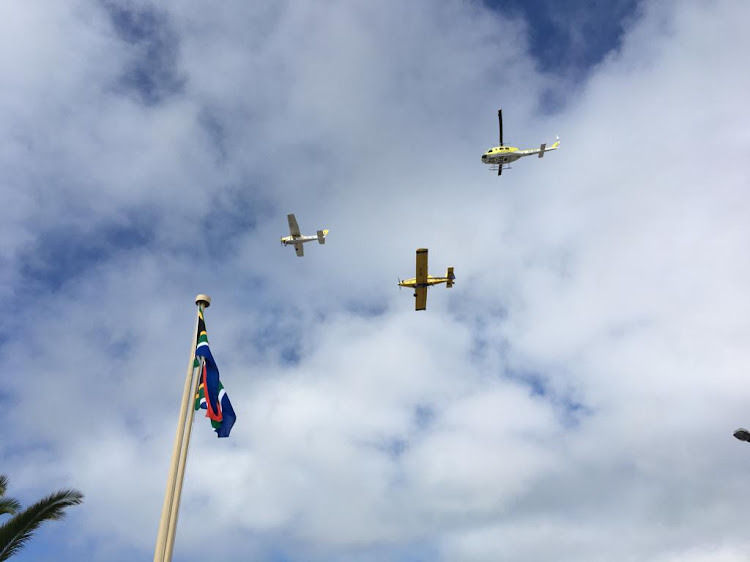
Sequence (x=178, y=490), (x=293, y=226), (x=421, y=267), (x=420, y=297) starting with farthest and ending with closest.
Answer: (x=293, y=226)
(x=420, y=297)
(x=421, y=267)
(x=178, y=490)

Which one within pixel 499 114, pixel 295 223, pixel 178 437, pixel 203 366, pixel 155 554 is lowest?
pixel 155 554

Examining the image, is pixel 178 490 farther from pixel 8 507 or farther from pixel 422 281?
pixel 422 281

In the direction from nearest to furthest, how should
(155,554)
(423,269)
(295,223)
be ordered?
(155,554) < (423,269) < (295,223)

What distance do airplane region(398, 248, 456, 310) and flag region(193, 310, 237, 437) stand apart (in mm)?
33774

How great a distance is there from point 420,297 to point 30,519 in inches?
1657

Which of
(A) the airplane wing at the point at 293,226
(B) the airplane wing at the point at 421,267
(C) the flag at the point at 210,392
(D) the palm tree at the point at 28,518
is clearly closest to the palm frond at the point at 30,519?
(D) the palm tree at the point at 28,518

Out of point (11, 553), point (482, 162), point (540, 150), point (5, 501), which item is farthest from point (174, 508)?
point (540, 150)

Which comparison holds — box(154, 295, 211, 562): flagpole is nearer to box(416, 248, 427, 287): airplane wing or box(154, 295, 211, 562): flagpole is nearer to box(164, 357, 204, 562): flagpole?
box(164, 357, 204, 562): flagpole

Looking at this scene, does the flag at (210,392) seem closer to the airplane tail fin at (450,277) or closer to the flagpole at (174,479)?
the flagpole at (174,479)

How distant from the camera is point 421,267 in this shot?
183ft

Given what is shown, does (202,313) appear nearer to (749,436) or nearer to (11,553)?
(11,553)

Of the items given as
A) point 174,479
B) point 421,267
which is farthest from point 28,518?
point 421,267

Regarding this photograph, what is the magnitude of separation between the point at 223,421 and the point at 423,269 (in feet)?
123

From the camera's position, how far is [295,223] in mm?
63656
